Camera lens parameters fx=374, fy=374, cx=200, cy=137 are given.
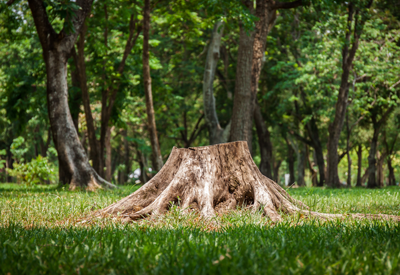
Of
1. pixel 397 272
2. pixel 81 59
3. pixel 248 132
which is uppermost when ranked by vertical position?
pixel 81 59

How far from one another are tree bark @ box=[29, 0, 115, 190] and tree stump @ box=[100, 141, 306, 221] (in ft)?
15.9

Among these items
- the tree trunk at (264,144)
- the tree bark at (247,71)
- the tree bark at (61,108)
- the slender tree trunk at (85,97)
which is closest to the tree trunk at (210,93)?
the tree trunk at (264,144)

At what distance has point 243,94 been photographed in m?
11.0

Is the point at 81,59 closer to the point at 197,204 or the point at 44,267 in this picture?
the point at 197,204

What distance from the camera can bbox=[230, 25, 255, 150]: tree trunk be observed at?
1092 centimetres

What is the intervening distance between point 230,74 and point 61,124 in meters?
15.1

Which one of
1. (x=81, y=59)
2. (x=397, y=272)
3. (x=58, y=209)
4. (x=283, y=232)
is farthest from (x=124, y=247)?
(x=81, y=59)

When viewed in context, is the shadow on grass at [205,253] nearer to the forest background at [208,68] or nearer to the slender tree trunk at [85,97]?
the forest background at [208,68]

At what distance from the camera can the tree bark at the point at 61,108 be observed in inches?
389

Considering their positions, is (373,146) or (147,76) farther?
(373,146)

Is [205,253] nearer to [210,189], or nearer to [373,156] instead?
[210,189]

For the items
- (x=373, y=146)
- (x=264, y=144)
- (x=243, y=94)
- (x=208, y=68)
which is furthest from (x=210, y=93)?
(x=373, y=146)

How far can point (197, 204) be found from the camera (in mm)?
4988

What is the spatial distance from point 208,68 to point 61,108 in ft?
28.3
